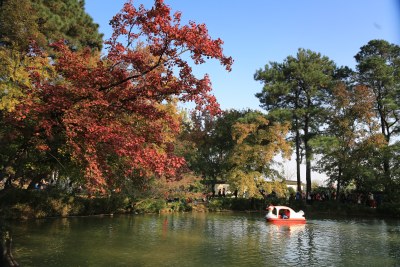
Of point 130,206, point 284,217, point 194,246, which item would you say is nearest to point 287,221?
point 284,217

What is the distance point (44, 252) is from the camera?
12.0 metres

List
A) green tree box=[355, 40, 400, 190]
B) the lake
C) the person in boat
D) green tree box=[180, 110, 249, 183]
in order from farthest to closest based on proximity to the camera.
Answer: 1. green tree box=[180, 110, 249, 183]
2. green tree box=[355, 40, 400, 190]
3. the person in boat
4. the lake

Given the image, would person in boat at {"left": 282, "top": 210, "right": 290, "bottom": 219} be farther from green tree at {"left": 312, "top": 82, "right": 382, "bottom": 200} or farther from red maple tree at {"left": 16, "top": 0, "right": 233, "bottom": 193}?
red maple tree at {"left": 16, "top": 0, "right": 233, "bottom": 193}

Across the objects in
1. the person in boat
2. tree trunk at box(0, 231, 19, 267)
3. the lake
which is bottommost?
the lake

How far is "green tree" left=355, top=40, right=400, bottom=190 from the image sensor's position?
33125 millimetres

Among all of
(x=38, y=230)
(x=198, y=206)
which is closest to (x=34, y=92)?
(x=38, y=230)

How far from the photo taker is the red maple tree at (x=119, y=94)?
7.71m

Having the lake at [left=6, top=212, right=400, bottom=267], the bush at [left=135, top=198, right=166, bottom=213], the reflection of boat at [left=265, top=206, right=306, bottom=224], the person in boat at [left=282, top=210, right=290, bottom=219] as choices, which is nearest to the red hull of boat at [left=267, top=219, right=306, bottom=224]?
the reflection of boat at [left=265, top=206, right=306, bottom=224]

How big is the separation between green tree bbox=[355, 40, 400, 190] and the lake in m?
17.3

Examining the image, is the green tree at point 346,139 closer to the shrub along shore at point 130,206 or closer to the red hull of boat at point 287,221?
Result: the shrub along shore at point 130,206

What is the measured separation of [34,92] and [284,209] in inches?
805

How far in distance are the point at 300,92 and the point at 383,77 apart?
7.79 m

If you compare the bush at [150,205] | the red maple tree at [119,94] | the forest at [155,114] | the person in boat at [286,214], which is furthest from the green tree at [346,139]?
the red maple tree at [119,94]

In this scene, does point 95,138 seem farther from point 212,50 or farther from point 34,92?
point 212,50
